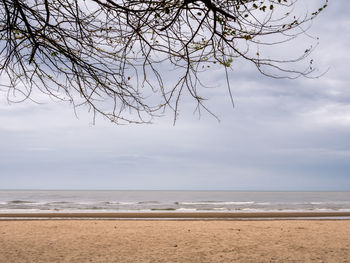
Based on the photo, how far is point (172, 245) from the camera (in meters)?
10.8

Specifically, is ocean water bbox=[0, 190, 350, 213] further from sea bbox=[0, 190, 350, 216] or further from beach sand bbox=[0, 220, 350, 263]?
beach sand bbox=[0, 220, 350, 263]

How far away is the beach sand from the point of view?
9.21m

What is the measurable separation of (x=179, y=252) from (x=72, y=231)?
18.7ft

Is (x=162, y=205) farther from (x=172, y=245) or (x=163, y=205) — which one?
(x=172, y=245)

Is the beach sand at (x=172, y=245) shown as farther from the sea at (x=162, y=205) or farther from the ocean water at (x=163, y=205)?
the ocean water at (x=163, y=205)

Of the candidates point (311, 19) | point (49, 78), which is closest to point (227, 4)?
point (311, 19)

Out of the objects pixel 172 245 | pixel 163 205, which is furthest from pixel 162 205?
pixel 172 245

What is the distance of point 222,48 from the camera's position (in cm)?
481

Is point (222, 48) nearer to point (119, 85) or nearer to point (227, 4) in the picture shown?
point (227, 4)

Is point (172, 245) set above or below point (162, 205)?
below

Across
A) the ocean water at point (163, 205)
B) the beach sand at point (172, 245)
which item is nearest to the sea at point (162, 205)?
the ocean water at point (163, 205)

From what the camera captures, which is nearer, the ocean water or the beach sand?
the beach sand

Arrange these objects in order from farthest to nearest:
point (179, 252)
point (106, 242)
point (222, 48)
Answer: point (106, 242) < point (179, 252) < point (222, 48)

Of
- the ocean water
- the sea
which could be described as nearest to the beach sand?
the sea
